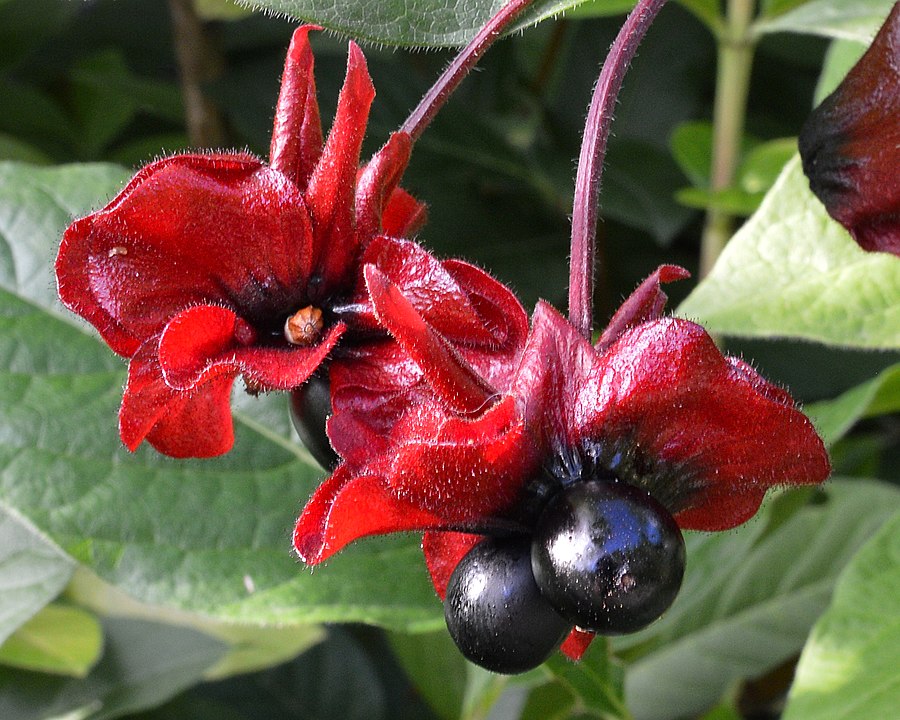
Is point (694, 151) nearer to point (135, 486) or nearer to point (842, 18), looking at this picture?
point (842, 18)

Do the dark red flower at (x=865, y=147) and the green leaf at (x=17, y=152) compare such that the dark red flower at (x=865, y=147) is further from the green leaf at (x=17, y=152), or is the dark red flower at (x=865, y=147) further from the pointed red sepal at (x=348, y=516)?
the green leaf at (x=17, y=152)

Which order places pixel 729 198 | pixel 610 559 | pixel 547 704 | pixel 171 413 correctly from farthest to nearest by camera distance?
→ pixel 547 704 → pixel 729 198 → pixel 171 413 → pixel 610 559

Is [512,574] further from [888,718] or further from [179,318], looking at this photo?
[888,718]

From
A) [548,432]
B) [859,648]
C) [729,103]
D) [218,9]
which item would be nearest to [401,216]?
[548,432]

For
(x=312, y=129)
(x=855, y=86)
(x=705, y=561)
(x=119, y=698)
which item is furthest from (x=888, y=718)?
(x=119, y=698)

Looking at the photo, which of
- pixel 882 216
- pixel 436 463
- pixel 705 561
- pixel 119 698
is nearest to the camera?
pixel 436 463

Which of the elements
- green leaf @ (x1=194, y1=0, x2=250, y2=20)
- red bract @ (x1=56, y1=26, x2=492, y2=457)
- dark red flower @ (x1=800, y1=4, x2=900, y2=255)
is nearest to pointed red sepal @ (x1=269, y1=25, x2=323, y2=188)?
red bract @ (x1=56, y1=26, x2=492, y2=457)

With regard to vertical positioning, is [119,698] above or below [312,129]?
below
